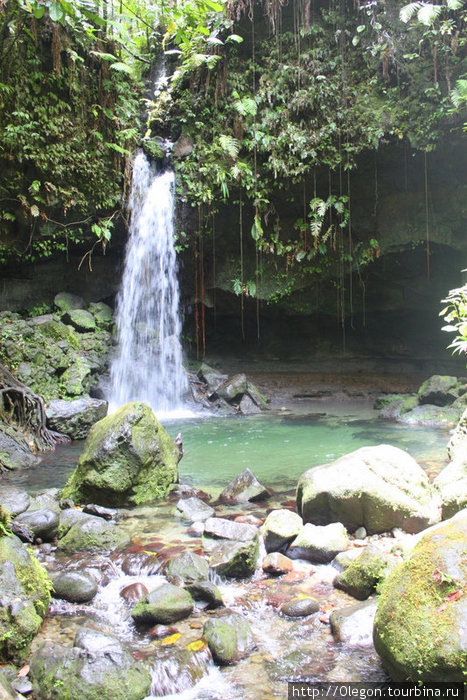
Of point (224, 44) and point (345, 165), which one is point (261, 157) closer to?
point (345, 165)

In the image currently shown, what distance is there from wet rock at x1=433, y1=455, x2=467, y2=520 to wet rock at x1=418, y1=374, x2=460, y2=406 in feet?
22.7

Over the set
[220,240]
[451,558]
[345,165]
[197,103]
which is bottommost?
[451,558]

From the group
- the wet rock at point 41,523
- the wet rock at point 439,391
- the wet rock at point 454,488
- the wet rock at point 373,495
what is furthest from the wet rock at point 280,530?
the wet rock at point 439,391

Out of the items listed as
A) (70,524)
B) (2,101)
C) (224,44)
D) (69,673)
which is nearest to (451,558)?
(69,673)

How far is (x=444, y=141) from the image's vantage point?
11.2 metres

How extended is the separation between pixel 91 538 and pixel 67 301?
9.80m

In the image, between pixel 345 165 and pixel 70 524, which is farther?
pixel 345 165

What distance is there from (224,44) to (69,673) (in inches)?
542

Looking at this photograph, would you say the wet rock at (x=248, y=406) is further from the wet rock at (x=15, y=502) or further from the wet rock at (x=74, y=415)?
the wet rock at (x=15, y=502)

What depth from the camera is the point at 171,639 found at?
314 centimetres

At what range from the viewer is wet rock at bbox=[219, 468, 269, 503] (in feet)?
18.7

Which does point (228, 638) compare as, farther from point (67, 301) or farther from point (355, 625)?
point (67, 301)

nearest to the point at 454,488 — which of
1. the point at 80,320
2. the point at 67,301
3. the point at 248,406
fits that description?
the point at 248,406

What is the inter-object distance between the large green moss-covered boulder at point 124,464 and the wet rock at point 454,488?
10.3 feet
